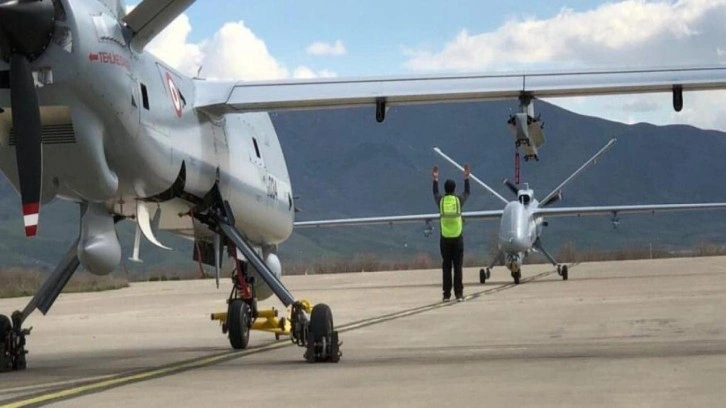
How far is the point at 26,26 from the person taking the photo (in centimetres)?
958

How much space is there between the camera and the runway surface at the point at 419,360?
8242 millimetres

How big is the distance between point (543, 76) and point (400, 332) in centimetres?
461

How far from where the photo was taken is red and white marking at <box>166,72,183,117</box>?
38.5 feet

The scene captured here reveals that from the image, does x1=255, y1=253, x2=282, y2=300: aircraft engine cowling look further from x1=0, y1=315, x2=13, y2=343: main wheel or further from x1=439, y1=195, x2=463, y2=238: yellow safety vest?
x1=439, y1=195, x2=463, y2=238: yellow safety vest

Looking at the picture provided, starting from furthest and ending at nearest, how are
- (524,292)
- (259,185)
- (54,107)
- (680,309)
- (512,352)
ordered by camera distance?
(524,292)
(680,309)
(259,185)
(512,352)
(54,107)

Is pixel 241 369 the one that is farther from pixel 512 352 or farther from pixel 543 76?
pixel 543 76

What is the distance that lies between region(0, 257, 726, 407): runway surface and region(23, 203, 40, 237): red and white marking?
120 centimetres

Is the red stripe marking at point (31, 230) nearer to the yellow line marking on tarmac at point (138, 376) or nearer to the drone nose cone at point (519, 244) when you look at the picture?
the yellow line marking on tarmac at point (138, 376)

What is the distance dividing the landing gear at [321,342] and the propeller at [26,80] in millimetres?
2777

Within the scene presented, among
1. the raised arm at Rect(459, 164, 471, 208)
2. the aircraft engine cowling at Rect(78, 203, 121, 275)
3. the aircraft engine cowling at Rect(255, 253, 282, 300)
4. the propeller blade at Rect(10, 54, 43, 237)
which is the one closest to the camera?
the propeller blade at Rect(10, 54, 43, 237)

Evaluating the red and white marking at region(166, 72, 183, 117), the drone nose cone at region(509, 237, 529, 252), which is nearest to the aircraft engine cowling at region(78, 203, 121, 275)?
the red and white marking at region(166, 72, 183, 117)

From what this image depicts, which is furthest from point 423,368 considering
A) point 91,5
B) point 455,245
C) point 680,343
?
point 455,245

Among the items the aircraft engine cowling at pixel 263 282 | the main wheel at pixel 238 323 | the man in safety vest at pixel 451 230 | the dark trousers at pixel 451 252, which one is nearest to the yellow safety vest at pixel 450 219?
the man in safety vest at pixel 451 230

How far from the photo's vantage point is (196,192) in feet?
40.8
